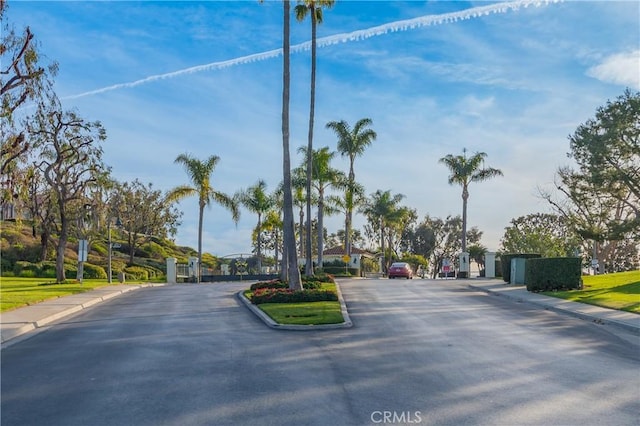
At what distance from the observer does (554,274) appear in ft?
93.1

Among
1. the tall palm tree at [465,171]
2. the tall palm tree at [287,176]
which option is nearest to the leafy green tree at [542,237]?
the tall palm tree at [465,171]

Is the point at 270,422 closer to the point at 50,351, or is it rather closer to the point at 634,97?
the point at 50,351

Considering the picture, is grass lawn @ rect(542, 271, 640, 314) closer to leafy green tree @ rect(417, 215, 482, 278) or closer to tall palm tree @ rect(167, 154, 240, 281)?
tall palm tree @ rect(167, 154, 240, 281)

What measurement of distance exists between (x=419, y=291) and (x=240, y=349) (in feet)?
56.5

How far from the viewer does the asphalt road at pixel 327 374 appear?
26.1 ft

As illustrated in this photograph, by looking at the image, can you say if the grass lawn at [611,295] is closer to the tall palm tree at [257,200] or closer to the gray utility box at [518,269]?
the gray utility box at [518,269]

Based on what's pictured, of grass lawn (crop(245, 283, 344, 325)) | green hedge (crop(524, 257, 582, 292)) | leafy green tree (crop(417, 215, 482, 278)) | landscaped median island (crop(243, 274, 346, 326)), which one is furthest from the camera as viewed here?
leafy green tree (crop(417, 215, 482, 278))

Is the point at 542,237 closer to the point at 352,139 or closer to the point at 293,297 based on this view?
the point at 352,139

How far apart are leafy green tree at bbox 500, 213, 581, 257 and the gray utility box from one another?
15250 millimetres

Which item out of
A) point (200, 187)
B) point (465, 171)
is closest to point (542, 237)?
point (465, 171)

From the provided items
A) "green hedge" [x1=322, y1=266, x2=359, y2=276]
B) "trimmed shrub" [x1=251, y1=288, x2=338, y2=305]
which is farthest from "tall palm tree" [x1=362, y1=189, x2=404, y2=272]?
"trimmed shrub" [x1=251, y1=288, x2=338, y2=305]

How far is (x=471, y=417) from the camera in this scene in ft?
25.5

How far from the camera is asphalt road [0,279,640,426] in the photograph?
7.96 m

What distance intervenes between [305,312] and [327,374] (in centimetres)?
872
